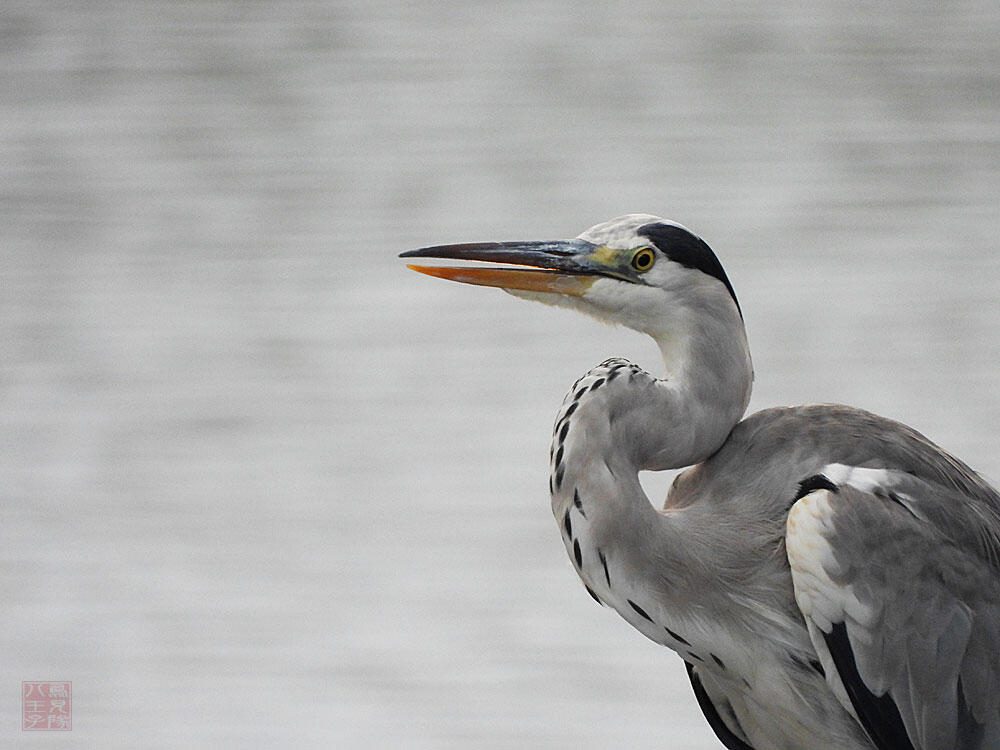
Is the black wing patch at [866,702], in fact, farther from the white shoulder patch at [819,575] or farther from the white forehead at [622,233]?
the white forehead at [622,233]

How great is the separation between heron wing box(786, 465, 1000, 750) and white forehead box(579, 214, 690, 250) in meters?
0.27

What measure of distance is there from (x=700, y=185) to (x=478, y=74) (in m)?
0.75

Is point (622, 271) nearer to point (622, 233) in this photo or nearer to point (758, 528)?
point (622, 233)

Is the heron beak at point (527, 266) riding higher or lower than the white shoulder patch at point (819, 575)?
higher

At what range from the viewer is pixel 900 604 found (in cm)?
103

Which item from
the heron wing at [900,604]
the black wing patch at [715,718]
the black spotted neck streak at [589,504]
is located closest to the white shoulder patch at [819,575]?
the heron wing at [900,604]

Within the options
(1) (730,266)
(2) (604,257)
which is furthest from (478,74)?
(2) (604,257)

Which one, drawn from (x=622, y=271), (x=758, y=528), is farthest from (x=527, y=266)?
(x=758, y=528)

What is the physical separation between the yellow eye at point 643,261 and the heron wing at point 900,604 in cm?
24

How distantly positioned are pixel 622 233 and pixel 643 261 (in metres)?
0.03

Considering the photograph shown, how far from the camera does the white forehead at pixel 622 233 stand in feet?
3.52

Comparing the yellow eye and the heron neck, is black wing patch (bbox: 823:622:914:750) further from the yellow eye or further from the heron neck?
the yellow eye

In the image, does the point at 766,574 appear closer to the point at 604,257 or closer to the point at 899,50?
the point at 604,257

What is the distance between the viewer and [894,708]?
40.3 inches
